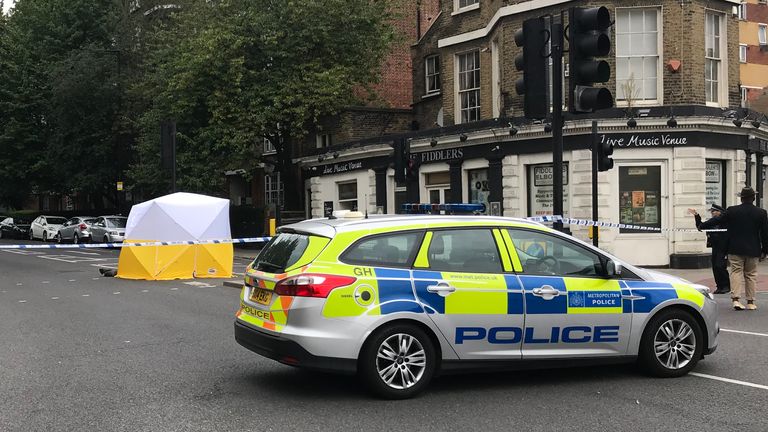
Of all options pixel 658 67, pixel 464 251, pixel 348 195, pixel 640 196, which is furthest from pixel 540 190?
pixel 464 251

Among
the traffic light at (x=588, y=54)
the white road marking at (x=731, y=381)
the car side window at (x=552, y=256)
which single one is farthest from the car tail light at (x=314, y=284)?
the traffic light at (x=588, y=54)

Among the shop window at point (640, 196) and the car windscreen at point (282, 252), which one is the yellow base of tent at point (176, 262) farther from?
the car windscreen at point (282, 252)

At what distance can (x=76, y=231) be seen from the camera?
35406 millimetres

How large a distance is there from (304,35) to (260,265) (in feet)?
67.9

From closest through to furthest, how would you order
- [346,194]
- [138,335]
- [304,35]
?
[138,335], [304,35], [346,194]

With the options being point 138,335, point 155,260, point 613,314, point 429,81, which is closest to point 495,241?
point 613,314

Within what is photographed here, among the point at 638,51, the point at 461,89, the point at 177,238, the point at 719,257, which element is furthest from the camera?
the point at 461,89

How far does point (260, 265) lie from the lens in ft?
22.0

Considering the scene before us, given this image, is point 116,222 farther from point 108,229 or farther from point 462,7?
point 462,7

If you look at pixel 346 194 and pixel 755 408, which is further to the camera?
pixel 346 194

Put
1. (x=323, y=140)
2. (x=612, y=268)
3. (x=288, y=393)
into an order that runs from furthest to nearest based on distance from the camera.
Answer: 1. (x=323, y=140)
2. (x=612, y=268)
3. (x=288, y=393)

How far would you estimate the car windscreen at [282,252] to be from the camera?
6.32m

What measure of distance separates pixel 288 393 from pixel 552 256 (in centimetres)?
264

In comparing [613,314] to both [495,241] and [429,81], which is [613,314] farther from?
[429,81]
